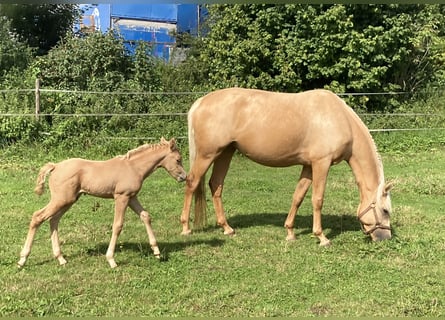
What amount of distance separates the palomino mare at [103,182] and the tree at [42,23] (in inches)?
602

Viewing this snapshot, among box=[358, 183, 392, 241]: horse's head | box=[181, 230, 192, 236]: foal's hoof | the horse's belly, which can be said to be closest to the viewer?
box=[358, 183, 392, 241]: horse's head

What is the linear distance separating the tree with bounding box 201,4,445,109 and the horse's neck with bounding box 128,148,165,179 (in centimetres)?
1030

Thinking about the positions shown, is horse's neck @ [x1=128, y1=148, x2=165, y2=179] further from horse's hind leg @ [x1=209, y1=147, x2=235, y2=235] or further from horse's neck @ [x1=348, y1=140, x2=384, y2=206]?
horse's neck @ [x1=348, y1=140, x2=384, y2=206]

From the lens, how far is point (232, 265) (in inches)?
214

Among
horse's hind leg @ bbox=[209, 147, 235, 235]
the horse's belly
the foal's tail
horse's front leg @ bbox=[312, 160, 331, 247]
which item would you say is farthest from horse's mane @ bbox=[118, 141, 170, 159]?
horse's front leg @ bbox=[312, 160, 331, 247]

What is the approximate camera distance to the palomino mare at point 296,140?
6270 millimetres

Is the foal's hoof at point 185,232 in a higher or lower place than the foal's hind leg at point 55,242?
lower

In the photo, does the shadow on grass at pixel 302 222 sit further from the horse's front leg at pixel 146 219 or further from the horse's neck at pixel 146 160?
the horse's neck at pixel 146 160

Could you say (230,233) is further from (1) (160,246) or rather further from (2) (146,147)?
(2) (146,147)

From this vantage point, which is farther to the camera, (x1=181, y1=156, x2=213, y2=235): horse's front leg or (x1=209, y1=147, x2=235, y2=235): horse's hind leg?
(x1=209, y1=147, x2=235, y2=235): horse's hind leg

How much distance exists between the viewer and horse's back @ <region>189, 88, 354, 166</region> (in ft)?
20.7

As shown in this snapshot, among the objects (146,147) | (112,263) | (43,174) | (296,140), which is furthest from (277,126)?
(43,174)

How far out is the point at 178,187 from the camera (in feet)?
32.1

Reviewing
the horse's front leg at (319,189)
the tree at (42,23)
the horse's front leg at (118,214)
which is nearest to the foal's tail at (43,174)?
the horse's front leg at (118,214)
